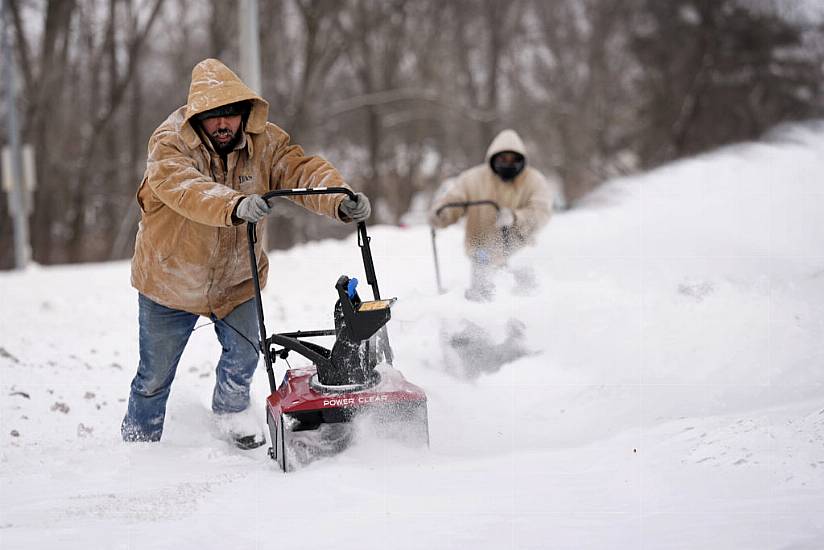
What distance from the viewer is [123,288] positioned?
11688mm

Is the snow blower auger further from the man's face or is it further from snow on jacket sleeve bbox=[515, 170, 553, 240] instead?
snow on jacket sleeve bbox=[515, 170, 553, 240]

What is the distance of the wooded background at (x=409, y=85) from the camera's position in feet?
82.0

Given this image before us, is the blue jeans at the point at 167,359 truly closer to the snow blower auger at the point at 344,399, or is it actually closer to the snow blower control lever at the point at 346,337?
the snow blower control lever at the point at 346,337

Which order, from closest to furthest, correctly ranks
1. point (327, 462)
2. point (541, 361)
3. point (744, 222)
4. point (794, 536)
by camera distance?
point (794, 536)
point (327, 462)
point (541, 361)
point (744, 222)

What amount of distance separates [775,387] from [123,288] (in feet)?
28.9

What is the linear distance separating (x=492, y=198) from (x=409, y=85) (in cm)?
2610

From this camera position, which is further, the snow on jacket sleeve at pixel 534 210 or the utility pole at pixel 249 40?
the utility pole at pixel 249 40

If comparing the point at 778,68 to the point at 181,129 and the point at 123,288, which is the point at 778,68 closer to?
the point at 123,288

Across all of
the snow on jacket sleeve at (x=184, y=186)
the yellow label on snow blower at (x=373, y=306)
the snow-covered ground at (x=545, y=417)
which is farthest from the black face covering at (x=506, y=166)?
the yellow label on snow blower at (x=373, y=306)

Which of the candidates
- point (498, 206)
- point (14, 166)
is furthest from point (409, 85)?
point (498, 206)

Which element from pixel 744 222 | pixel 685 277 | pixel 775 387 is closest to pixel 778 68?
pixel 744 222

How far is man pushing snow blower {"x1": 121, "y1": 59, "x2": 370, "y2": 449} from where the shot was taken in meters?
4.29

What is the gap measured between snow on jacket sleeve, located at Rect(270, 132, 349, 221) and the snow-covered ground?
3.85 feet

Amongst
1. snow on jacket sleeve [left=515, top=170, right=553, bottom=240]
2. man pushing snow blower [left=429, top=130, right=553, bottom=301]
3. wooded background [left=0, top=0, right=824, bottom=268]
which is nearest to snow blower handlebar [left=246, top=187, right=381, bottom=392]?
man pushing snow blower [left=429, top=130, right=553, bottom=301]
